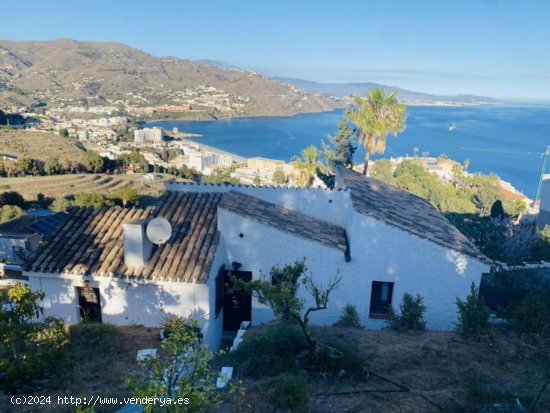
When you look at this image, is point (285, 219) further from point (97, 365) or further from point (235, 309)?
point (97, 365)

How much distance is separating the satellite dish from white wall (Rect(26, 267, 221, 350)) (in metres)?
1.22

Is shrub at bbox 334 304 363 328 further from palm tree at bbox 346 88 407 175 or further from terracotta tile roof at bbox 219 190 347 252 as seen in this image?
palm tree at bbox 346 88 407 175

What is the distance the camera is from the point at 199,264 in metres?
11.1

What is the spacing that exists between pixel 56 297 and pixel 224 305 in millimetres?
4825

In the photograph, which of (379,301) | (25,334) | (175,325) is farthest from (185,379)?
(379,301)

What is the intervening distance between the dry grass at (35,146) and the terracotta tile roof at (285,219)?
7162 cm

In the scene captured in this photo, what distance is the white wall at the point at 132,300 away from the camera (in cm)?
1102

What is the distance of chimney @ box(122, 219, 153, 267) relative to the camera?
36.3 ft

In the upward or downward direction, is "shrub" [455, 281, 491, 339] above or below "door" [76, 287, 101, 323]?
above

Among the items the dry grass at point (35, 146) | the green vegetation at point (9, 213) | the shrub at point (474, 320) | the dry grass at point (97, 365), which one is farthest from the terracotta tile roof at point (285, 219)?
the dry grass at point (35, 146)

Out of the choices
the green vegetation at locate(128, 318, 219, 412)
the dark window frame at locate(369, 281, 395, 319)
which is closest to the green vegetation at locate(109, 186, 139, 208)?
the dark window frame at locate(369, 281, 395, 319)

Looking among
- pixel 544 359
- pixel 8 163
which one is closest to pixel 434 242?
pixel 544 359

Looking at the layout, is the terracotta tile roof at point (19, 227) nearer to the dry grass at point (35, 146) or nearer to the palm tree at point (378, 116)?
the palm tree at point (378, 116)

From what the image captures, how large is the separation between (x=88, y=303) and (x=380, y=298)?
8.80 meters
